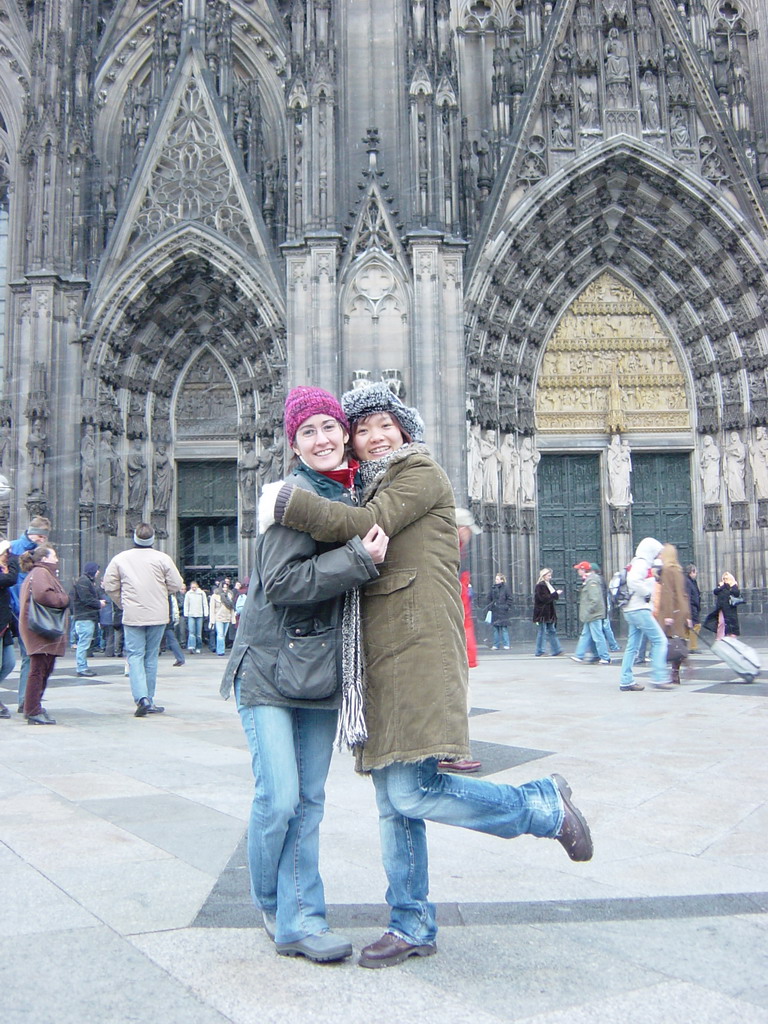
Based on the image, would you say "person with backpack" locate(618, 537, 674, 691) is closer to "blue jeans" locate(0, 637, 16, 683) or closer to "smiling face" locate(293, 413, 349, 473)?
"blue jeans" locate(0, 637, 16, 683)

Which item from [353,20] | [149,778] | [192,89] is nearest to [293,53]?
[353,20]

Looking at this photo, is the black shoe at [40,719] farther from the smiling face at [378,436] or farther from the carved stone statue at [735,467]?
the carved stone statue at [735,467]

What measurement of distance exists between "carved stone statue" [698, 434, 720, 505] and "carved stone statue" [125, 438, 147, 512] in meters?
11.4

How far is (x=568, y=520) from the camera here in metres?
19.4

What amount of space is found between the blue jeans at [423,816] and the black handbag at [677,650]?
7.21 metres

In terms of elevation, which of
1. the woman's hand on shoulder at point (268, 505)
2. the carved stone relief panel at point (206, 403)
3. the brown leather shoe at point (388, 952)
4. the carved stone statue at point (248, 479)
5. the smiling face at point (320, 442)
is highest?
the carved stone relief panel at point (206, 403)

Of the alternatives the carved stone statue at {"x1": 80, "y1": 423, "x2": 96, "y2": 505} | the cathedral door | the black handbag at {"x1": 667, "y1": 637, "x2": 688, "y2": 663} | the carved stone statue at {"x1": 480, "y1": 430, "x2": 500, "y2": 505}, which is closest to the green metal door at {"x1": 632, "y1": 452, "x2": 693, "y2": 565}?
the carved stone statue at {"x1": 480, "y1": 430, "x2": 500, "y2": 505}

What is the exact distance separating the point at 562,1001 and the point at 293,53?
17.6 metres

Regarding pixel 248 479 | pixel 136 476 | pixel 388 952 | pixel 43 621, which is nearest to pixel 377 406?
pixel 388 952

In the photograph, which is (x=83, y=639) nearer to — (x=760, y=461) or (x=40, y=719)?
A: (x=40, y=719)

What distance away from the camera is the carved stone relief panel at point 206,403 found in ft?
64.1

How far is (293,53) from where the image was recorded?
16953mm

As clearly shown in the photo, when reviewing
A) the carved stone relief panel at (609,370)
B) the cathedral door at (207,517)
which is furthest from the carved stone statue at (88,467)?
the carved stone relief panel at (609,370)

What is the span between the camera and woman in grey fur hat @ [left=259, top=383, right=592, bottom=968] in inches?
98.7
